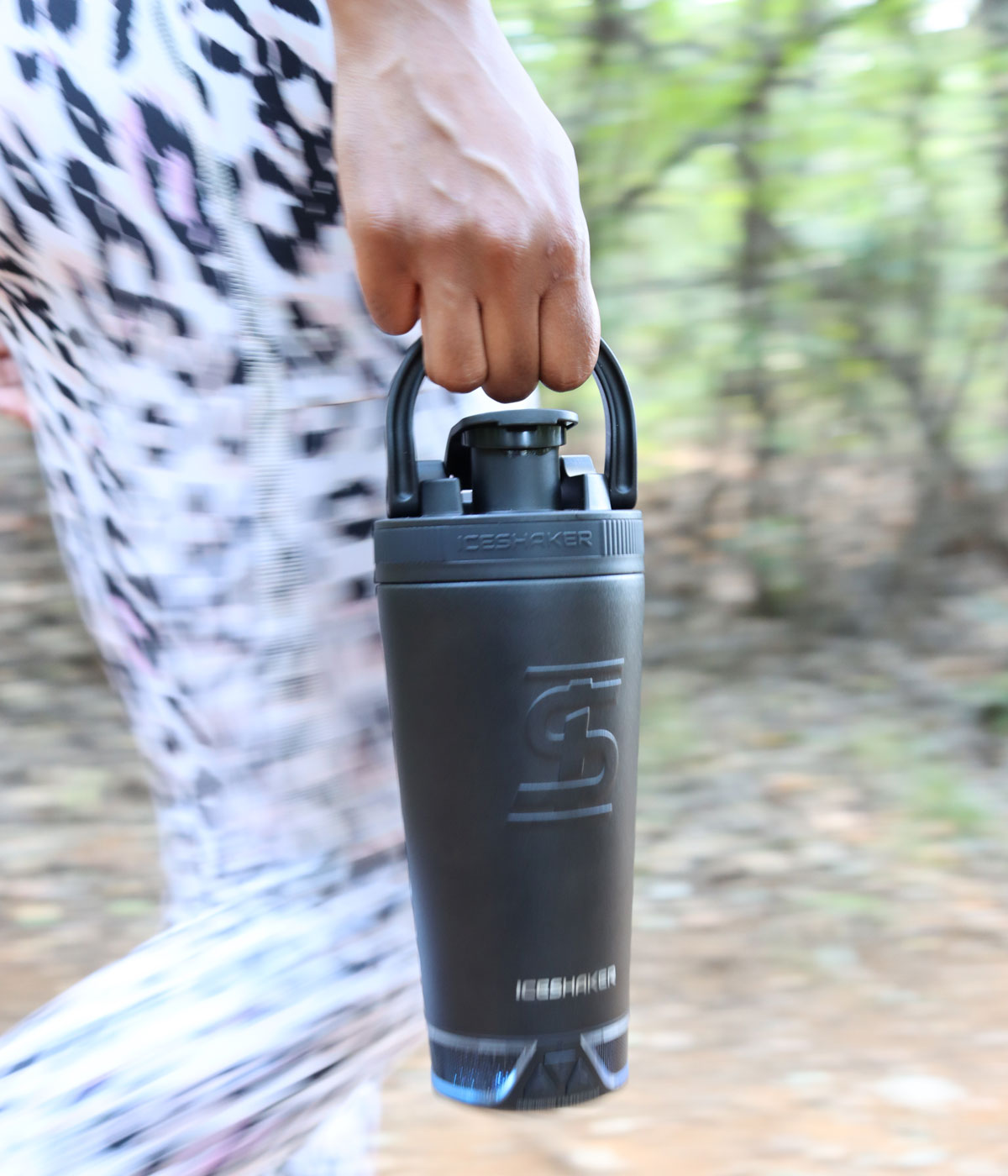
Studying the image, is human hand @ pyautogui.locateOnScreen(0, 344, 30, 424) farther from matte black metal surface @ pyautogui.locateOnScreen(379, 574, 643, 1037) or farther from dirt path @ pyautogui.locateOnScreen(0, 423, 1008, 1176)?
dirt path @ pyautogui.locateOnScreen(0, 423, 1008, 1176)

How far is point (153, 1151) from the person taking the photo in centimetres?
89

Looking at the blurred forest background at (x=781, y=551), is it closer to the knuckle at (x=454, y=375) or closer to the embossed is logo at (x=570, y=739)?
the embossed is logo at (x=570, y=739)

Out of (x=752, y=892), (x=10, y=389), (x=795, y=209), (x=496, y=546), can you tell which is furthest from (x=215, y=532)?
(x=795, y=209)

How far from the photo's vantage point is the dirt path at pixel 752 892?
1.97 m

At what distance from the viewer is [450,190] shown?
798 mm

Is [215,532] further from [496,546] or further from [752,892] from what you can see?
[752,892]

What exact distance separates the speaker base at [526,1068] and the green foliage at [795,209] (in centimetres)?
263

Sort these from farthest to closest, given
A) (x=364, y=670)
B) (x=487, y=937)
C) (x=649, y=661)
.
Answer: (x=649, y=661)
(x=364, y=670)
(x=487, y=937)

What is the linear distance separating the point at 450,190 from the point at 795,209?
2.79 meters

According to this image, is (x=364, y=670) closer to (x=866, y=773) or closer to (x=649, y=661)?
(x=866, y=773)

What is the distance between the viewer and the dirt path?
77.5 inches

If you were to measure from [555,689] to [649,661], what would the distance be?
2753mm

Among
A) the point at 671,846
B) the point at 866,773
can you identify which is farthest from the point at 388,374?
the point at 866,773

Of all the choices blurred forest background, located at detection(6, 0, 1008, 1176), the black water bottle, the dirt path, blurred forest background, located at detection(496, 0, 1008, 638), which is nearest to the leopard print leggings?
the black water bottle
